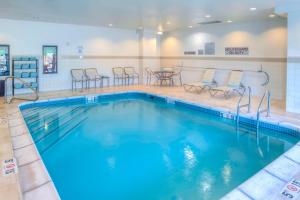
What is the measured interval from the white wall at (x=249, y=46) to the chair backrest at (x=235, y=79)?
14.0 inches

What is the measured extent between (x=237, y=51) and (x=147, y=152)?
19.5 ft

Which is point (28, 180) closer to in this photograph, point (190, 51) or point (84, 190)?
point (84, 190)

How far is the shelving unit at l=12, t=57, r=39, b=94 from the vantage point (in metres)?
8.05

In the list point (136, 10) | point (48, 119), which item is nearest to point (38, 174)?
point (48, 119)

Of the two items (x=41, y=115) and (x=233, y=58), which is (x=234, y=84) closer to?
(x=233, y=58)

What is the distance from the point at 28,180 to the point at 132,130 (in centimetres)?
281

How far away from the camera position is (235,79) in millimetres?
8227

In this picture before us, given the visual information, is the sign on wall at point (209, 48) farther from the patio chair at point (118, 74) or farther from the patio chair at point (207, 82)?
the patio chair at point (118, 74)

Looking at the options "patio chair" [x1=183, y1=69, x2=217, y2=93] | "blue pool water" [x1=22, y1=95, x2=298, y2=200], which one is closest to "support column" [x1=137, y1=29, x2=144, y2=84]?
"patio chair" [x1=183, y1=69, x2=217, y2=93]

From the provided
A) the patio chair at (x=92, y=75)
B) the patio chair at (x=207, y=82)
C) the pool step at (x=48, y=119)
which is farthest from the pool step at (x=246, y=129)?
the patio chair at (x=92, y=75)

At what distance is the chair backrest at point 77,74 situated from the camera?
31.1ft

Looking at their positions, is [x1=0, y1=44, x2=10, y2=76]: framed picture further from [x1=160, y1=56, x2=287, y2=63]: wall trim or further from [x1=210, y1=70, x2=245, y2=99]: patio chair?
[x1=210, y1=70, x2=245, y2=99]: patio chair

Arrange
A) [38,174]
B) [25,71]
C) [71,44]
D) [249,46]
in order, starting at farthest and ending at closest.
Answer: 1. [71,44]
2. [25,71]
3. [249,46]
4. [38,174]

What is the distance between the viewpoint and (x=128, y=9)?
6.56 metres
